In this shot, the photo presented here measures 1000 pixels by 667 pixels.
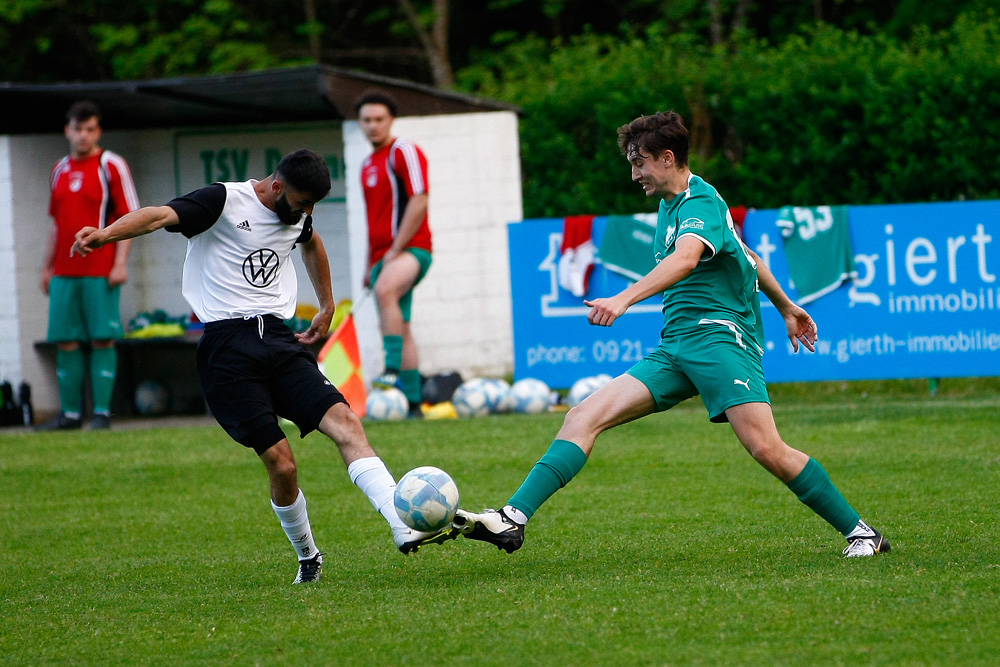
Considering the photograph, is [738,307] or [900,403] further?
[900,403]

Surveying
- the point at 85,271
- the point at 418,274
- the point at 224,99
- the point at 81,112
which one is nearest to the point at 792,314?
the point at 418,274

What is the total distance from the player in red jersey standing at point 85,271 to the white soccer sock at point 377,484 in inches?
274

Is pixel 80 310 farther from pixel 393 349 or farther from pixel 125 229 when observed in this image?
pixel 125 229

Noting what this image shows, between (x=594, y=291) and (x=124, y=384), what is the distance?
5.36 metres

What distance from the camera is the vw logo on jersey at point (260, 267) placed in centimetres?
586

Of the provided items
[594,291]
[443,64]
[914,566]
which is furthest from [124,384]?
[443,64]

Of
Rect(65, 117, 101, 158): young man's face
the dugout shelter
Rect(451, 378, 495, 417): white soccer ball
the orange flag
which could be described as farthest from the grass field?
the dugout shelter

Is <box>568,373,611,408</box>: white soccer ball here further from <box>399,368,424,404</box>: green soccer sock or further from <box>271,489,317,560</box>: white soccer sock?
<box>271,489,317,560</box>: white soccer sock

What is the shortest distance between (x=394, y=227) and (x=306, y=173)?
19.9ft

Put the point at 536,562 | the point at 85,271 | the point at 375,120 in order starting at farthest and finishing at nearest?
the point at 85,271 → the point at 375,120 → the point at 536,562

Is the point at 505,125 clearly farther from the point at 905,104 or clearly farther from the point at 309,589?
→ the point at 309,589

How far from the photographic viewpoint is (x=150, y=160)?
1502 cm

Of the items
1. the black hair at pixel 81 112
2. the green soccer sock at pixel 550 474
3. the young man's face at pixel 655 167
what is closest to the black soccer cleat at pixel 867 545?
the green soccer sock at pixel 550 474

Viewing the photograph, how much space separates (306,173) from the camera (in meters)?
5.63
